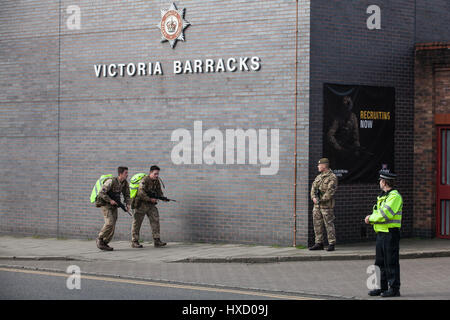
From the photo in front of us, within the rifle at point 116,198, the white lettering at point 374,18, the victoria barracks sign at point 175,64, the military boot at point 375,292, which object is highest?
the white lettering at point 374,18

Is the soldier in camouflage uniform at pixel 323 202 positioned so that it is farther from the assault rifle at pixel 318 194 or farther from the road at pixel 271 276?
the road at pixel 271 276

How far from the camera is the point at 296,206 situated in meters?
16.3

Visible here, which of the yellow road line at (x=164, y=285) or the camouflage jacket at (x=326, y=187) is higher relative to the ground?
the camouflage jacket at (x=326, y=187)

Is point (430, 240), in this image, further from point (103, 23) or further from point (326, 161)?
point (103, 23)

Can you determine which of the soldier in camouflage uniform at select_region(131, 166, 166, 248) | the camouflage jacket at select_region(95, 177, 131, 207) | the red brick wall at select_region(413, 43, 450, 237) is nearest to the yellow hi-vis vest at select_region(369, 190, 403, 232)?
the soldier in camouflage uniform at select_region(131, 166, 166, 248)

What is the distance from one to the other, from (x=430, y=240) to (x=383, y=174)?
6812 mm

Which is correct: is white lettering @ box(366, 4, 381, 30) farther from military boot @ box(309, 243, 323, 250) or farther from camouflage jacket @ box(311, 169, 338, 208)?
military boot @ box(309, 243, 323, 250)

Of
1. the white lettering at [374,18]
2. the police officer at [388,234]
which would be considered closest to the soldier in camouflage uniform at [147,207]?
the white lettering at [374,18]

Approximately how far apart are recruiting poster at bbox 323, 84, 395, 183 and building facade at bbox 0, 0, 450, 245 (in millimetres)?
198

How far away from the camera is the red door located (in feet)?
59.2

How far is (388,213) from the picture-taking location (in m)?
11.2

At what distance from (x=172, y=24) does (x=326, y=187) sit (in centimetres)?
510

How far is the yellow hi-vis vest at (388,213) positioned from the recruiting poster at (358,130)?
517 centimetres

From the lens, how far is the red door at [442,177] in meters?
18.0
